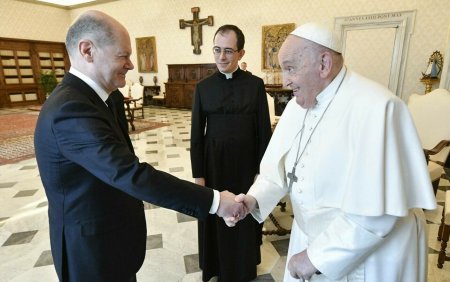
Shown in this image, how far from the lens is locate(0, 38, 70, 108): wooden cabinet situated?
11.8 m

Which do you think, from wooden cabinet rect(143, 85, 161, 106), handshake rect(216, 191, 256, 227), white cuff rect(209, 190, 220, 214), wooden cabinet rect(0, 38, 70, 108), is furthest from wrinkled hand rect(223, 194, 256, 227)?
wooden cabinet rect(0, 38, 70, 108)

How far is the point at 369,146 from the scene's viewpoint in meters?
0.89

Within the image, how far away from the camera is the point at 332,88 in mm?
1065

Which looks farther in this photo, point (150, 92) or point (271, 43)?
point (150, 92)

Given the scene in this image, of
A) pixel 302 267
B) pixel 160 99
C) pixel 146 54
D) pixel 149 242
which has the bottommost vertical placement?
pixel 149 242

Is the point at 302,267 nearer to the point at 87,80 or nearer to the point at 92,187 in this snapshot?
the point at 92,187

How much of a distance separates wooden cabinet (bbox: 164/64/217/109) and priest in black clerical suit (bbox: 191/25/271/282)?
8589mm

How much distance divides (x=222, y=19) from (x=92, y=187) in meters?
10.0

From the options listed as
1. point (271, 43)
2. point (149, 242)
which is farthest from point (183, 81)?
point (149, 242)

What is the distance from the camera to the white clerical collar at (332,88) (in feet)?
3.47

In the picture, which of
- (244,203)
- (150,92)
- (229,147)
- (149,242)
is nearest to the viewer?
(244,203)

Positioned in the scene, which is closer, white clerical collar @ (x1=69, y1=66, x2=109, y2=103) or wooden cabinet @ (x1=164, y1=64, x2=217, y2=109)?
white clerical collar @ (x1=69, y1=66, x2=109, y2=103)

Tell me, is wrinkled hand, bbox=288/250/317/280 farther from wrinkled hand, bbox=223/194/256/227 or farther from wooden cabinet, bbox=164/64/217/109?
wooden cabinet, bbox=164/64/217/109

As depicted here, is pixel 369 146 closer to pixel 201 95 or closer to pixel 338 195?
pixel 338 195
